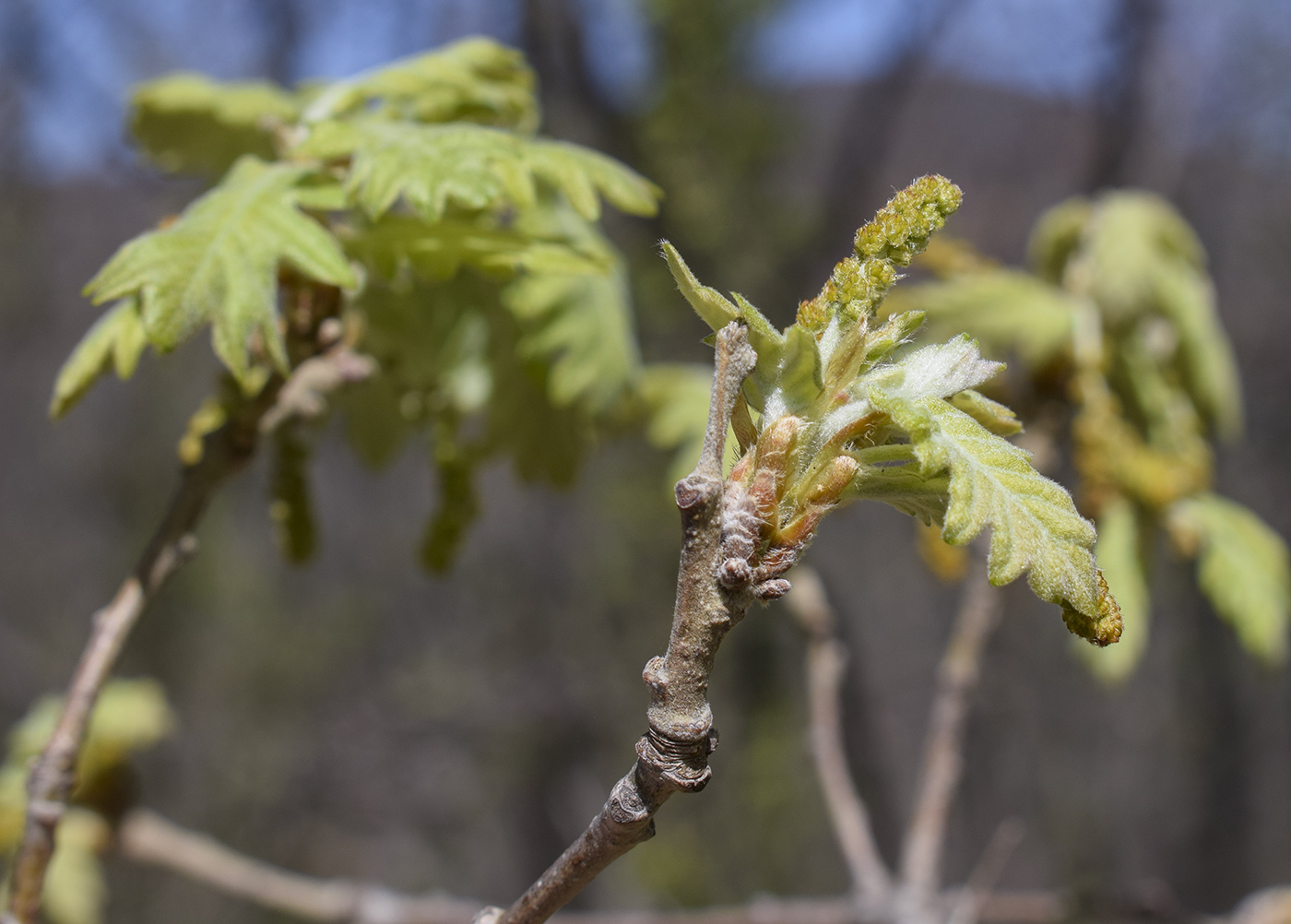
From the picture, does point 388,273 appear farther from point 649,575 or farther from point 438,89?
point 649,575

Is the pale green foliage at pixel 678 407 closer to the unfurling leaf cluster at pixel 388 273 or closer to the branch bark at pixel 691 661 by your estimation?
the unfurling leaf cluster at pixel 388 273

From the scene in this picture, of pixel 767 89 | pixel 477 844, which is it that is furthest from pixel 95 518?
pixel 767 89

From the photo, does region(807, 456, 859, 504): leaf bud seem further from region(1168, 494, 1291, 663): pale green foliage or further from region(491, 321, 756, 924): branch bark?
region(1168, 494, 1291, 663): pale green foliage

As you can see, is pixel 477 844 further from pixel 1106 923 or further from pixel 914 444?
pixel 914 444

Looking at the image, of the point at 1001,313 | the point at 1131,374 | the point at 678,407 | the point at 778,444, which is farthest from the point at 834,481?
the point at 1131,374

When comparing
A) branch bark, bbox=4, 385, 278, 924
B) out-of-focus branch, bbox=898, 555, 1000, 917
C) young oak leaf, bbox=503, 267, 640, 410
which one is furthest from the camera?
out-of-focus branch, bbox=898, 555, 1000, 917

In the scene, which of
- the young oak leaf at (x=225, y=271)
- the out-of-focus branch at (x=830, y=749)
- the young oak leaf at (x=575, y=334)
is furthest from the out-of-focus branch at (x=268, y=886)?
the young oak leaf at (x=225, y=271)

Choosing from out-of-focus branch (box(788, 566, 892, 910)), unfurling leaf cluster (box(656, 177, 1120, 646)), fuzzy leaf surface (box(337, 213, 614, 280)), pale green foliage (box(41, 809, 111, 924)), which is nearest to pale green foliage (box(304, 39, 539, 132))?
fuzzy leaf surface (box(337, 213, 614, 280))
